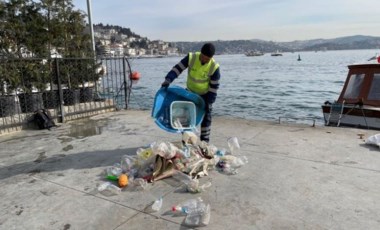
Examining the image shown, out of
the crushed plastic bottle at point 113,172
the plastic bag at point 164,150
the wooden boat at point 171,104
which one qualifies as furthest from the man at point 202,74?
the crushed plastic bottle at point 113,172

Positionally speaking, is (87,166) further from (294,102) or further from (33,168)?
(294,102)

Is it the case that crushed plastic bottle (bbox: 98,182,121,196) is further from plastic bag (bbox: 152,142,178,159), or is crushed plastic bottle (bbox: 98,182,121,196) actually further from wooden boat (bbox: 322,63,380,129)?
wooden boat (bbox: 322,63,380,129)

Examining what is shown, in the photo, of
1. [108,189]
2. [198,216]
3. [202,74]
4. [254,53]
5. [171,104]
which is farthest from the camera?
[254,53]

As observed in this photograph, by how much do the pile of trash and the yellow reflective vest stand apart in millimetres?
758

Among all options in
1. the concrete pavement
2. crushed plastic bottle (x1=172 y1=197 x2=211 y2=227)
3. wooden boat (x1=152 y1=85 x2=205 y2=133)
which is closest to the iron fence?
the concrete pavement

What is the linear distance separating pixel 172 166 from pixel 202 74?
4.93 ft

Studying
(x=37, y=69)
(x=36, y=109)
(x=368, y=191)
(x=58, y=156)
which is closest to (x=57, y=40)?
(x=37, y=69)

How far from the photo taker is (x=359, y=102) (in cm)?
964

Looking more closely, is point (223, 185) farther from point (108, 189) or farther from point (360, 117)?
point (360, 117)

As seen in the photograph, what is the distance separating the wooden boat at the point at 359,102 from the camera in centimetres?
930

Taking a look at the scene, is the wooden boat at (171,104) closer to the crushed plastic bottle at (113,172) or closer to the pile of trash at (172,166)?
the pile of trash at (172,166)

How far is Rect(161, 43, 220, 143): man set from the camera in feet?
16.7

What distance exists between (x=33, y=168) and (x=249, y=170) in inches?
124

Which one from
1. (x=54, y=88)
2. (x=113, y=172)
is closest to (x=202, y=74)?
(x=113, y=172)
